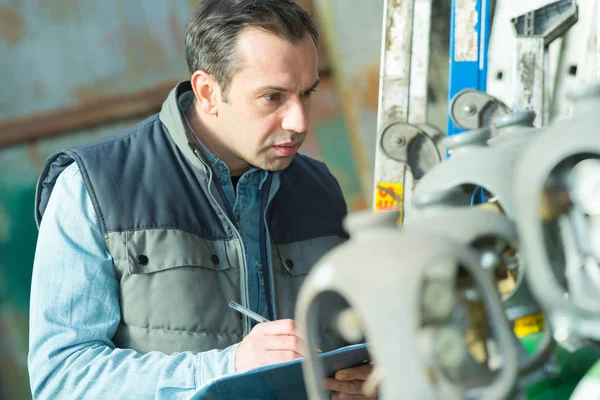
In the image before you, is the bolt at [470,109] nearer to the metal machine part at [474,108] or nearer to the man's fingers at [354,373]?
the metal machine part at [474,108]

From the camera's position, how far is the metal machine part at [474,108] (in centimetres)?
176

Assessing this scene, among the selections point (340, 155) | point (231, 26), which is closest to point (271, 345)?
point (231, 26)

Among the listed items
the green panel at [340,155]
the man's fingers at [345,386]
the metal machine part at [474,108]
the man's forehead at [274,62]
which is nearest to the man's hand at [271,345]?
the man's fingers at [345,386]

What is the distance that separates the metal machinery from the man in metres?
0.65

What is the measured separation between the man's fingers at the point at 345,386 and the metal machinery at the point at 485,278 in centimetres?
37

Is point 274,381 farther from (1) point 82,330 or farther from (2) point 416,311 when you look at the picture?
(1) point 82,330

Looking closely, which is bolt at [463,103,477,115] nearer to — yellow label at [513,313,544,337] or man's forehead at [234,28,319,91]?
man's forehead at [234,28,319,91]

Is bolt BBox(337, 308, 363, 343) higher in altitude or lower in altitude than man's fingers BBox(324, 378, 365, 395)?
higher

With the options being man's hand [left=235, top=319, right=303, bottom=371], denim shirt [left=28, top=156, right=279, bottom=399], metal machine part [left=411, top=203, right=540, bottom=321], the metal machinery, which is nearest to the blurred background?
denim shirt [left=28, top=156, right=279, bottom=399]

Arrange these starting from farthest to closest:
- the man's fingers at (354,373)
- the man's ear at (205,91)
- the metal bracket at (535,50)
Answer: the metal bracket at (535,50), the man's ear at (205,91), the man's fingers at (354,373)

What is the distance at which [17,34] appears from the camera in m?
3.04

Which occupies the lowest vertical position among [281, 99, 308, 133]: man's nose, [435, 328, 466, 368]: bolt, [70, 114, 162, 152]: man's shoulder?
[435, 328, 466, 368]: bolt

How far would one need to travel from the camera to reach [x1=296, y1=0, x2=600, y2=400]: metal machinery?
22.7 inches

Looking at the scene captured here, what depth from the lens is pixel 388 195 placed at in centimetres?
201
